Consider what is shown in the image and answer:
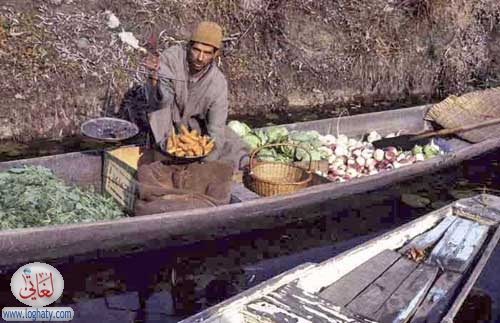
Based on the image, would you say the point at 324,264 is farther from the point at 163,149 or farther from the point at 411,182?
the point at 411,182

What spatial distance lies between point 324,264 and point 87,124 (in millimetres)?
2870

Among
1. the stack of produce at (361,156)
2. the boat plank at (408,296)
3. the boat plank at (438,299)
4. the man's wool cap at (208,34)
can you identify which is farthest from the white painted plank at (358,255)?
the man's wool cap at (208,34)

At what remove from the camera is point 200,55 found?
6477mm

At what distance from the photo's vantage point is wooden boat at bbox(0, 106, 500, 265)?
5.41 m

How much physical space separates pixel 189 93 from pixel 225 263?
69.9 inches

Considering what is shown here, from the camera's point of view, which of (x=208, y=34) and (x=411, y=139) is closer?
(x=208, y=34)

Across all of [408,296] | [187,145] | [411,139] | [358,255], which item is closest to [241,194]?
[187,145]

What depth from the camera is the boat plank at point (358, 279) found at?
15.7ft

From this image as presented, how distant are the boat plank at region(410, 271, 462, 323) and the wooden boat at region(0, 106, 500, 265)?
6.33 ft

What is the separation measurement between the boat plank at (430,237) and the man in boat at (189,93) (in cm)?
197

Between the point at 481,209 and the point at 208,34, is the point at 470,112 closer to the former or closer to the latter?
the point at 481,209

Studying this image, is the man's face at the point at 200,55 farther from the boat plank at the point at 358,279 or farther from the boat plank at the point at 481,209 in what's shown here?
the boat plank at the point at 481,209

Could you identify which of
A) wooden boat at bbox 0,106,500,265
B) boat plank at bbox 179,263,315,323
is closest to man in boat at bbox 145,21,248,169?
wooden boat at bbox 0,106,500,265

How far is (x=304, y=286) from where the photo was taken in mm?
4703
